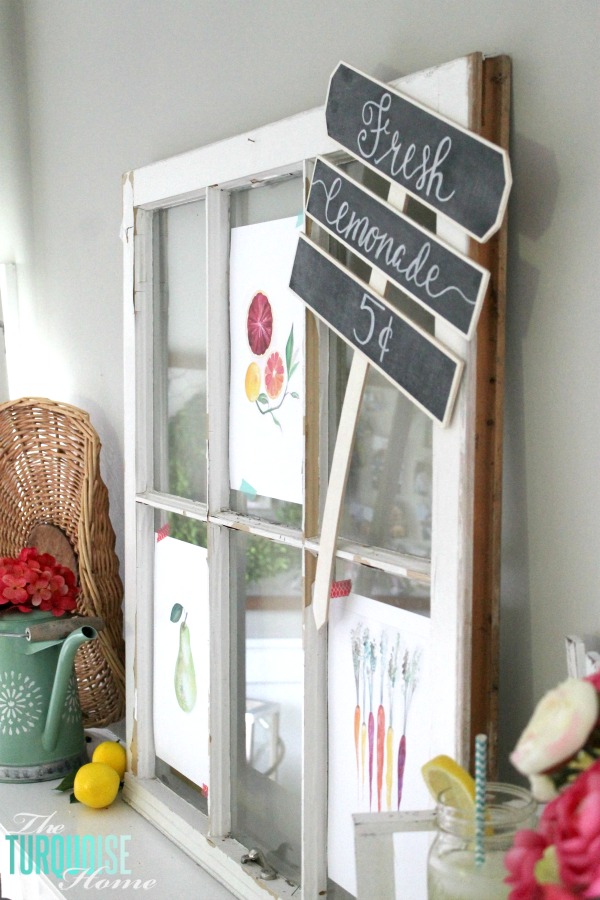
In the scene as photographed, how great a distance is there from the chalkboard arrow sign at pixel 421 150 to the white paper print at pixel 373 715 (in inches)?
16.1

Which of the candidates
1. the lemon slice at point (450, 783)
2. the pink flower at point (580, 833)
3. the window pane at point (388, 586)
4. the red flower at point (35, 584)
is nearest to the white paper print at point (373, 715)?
the window pane at point (388, 586)

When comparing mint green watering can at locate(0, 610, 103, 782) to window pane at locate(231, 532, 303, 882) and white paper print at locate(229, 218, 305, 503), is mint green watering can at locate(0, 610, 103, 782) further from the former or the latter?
white paper print at locate(229, 218, 305, 503)

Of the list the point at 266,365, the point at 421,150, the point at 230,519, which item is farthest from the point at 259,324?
the point at 421,150

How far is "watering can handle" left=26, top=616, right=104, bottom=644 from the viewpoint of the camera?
1.51m

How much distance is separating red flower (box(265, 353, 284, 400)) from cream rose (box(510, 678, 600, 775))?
25.7 inches

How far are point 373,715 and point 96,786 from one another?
63cm

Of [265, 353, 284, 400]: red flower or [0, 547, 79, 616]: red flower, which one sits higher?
[265, 353, 284, 400]: red flower

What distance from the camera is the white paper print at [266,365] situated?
1.15m

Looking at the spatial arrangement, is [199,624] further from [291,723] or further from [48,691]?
[48,691]

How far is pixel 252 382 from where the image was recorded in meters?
1.23

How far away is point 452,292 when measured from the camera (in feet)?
2.83

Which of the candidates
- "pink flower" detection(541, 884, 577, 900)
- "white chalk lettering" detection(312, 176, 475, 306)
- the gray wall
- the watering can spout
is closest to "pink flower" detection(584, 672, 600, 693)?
"pink flower" detection(541, 884, 577, 900)

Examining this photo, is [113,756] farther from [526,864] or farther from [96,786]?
[526,864]

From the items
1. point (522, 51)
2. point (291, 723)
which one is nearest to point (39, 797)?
point (291, 723)
